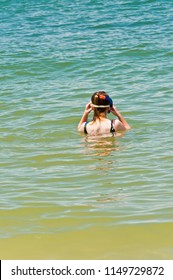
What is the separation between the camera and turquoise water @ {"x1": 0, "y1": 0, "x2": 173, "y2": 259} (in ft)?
23.3

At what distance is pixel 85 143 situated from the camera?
1154 cm

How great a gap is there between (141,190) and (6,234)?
198cm

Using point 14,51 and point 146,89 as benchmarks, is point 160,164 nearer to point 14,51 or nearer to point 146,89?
point 146,89

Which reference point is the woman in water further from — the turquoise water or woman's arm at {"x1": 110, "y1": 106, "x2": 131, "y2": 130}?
the turquoise water

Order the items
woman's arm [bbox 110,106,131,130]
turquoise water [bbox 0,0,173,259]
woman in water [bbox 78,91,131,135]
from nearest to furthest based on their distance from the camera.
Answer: turquoise water [bbox 0,0,173,259] < woman in water [bbox 78,91,131,135] < woman's arm [bbox 110,106,131,130]

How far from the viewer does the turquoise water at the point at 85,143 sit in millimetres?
7113

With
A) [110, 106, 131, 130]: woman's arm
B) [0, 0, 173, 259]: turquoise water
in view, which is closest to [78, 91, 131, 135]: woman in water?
[110, 106, 131, 130]: woman's arm

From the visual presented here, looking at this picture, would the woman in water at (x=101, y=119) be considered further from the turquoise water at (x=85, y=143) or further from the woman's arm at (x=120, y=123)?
the turquoise water at (x=85, y=143)

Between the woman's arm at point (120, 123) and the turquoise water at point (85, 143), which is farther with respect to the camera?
the woman's arm at point (120, 123)

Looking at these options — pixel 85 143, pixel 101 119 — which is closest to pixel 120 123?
pixel 101 119

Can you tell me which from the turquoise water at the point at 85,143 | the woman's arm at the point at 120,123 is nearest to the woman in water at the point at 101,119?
the woman's arm at the point at 120,123

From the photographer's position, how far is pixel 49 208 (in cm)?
795

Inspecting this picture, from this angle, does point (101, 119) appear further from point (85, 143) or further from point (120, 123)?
point (85, 143)

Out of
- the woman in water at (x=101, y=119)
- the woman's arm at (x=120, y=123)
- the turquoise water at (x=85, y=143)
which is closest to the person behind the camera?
the turquoise water at (x=85, y=143)
